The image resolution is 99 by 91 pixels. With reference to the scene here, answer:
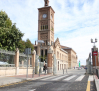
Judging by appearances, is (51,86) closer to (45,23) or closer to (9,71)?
(9,71)

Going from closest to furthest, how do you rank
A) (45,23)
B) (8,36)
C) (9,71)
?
(9,71) → (8,36) → (45,23)

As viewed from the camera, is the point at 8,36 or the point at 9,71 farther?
the point at 8,36

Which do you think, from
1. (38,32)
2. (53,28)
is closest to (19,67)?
(38,32)

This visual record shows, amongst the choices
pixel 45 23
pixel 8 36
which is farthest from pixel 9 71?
pixel 45 23

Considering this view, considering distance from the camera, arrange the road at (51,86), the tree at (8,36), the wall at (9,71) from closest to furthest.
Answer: the road at (51,86) < the wall at (9,71) < the tree at (8,36)

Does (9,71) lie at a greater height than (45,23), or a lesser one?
lesser

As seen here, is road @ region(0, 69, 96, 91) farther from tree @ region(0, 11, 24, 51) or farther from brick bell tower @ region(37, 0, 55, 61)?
brick bell tower @ region(37, 0, 55, 61)

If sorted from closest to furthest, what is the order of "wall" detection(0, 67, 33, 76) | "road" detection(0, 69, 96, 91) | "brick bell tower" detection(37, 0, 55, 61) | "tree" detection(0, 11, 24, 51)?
"road" detection(0, 69, 96, 91)
"wall" detection(0, 67, 33, 76)
"tree" detection(0, 11, 24, 51)
"brick bell tower" detection(37, 0, 55, 61)

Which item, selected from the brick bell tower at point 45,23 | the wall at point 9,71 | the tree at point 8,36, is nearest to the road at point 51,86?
the wall at point 9,71

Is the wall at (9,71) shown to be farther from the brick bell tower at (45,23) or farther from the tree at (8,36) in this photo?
the brick bell tower at (45,23)

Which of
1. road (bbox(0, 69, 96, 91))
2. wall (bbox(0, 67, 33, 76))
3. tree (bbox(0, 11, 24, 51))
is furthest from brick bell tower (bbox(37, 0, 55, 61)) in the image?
road (bbox(0, 69, 96, 91))

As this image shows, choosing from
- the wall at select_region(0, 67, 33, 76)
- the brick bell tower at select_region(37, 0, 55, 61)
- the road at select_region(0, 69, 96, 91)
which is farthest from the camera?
the brick bell tower at select_region(37, 0, 55, 61)

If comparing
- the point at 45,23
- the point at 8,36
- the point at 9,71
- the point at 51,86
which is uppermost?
the point at 45,23

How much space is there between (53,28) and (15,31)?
172ft
